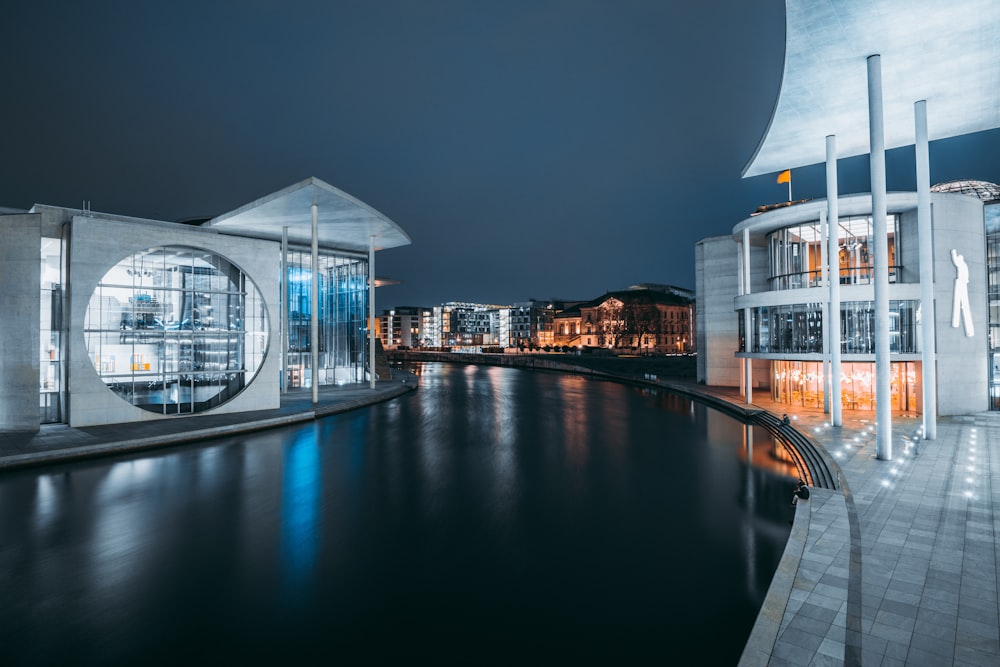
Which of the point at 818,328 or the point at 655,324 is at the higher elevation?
the point at 655,324

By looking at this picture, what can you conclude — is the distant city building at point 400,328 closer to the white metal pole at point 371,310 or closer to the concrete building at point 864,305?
the white metal pole at point 371,310

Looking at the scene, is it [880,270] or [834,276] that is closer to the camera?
[880,270]

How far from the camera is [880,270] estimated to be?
486 inches

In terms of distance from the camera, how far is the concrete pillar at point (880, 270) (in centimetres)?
1205

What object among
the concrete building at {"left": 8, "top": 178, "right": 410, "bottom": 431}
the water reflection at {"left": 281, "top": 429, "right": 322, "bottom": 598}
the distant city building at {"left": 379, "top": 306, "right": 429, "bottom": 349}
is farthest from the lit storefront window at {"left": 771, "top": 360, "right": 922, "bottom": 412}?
the distant city building at {"left": 379, "top": 306, "right": 429, "bottom": 349}

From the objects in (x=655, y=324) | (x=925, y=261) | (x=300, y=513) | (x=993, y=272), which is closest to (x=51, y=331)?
(x=300, y=513)

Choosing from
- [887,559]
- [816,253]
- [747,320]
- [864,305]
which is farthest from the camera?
[747,320]

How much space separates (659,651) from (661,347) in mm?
85751

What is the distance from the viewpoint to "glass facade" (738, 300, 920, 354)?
60.7ft

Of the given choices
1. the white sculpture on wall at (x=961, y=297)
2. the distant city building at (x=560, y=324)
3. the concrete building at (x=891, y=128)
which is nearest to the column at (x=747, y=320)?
the concrete building at (x=891, y=128)

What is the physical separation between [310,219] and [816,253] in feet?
77.2

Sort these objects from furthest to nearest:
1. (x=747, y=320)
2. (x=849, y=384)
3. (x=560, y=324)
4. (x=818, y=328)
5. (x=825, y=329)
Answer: (x=560, y=324) → (x=747, y=320) → (x=818, y=328) → (x=849, y=384) → (x=825, y=329)

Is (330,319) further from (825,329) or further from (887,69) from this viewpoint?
(887,69)

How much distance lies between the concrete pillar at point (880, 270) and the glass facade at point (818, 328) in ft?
25.2
